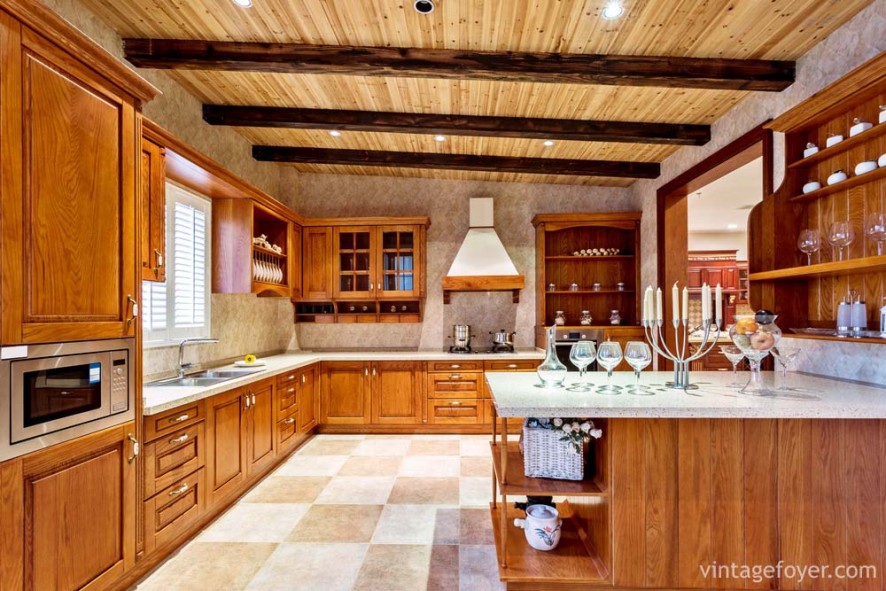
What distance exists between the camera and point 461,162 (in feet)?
15.5

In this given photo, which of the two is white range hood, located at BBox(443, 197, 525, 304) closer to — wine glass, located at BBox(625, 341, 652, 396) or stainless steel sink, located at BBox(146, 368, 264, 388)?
stainless steel sink, located at BBox(146, 368, 264, 388)

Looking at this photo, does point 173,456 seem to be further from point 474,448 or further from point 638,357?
point 474,448

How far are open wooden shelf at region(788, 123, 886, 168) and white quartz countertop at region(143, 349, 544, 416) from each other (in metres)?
2.80

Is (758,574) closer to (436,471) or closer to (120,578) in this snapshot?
(436,471)

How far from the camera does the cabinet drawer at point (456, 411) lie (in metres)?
4.76

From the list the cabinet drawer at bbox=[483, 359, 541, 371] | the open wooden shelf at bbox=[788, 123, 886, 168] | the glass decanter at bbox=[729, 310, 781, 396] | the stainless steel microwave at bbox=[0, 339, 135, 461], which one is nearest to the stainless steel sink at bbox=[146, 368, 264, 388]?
the stainless steel microwave at bbox=[0, 339, 135, 461]

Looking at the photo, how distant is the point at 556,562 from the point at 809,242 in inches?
87.5

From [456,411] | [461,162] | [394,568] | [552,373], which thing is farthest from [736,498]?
[461,162]

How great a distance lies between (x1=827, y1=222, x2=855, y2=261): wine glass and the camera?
7.31ft

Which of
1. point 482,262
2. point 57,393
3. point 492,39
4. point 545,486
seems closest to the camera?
point 57,393

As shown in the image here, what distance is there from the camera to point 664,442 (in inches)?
76.9

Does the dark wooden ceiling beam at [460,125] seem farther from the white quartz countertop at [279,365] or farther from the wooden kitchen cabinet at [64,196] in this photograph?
the white quartz countertop at [279,365]

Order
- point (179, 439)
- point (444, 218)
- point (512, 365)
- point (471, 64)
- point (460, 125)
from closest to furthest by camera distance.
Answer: point (179, 439), point (471, 64), point (460, 125), point (512, 365), point (444, 218)

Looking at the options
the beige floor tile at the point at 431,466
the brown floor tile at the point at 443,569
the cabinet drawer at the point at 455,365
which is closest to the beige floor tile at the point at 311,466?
the beige floor tile at the point at 431,466
